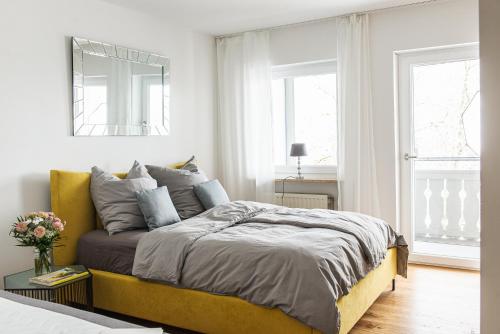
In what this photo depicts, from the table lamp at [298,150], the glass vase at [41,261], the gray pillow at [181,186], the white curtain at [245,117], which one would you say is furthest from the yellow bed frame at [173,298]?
the white curtain at [245,117]

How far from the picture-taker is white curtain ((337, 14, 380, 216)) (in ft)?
14.9

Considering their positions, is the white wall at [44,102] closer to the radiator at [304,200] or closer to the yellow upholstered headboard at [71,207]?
the yellow upholstered headboard at [71,207]

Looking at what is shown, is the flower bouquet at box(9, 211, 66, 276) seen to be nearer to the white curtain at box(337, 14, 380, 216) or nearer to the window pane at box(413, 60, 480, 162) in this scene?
the white curtain at box(337, 14, 380, 216)

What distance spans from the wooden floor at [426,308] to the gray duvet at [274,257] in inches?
15.6

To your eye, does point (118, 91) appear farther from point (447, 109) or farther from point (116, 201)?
point (447, 109)

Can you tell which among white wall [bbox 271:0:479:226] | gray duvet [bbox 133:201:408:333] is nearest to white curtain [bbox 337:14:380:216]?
white wall [bbox 271:0:479:226]

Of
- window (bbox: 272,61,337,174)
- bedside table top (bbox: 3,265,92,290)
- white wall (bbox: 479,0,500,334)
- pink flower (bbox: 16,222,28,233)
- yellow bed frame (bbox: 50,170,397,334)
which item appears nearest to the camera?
white wall (bbox: 479,0,500,334)

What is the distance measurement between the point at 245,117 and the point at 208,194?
5.02 ft

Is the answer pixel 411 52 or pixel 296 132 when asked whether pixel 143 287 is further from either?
pixel 411 52

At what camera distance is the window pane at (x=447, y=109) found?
168 inches

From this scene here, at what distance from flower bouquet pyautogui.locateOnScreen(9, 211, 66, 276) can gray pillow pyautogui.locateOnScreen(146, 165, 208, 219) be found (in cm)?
108

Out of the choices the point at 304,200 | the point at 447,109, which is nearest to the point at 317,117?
the point at 304,200

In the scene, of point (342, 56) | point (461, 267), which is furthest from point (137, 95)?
point (461, 267)

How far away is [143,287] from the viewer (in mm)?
2992
